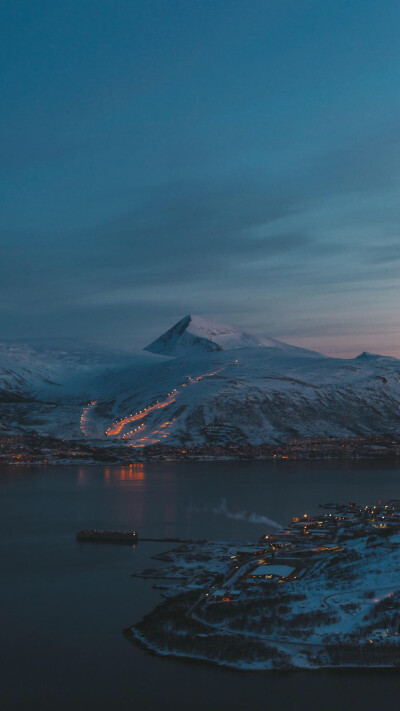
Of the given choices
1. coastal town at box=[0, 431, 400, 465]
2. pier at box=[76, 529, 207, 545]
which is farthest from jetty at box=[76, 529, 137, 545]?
coastal town at box=[0, 431, 400, 465]

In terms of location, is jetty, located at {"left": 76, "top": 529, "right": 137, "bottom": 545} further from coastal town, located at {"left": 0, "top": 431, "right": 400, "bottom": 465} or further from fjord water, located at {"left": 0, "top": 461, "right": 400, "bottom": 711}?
coastal town, located at {"left": 0, "top": 431, "right": 400, "bottom": 465}

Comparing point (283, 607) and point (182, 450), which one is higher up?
point (182, 450)

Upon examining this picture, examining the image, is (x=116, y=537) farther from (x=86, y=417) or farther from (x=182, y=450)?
(x=86, y=417)

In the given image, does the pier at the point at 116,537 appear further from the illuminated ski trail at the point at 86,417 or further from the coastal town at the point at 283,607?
the illuminated ski trail at the point at 86,417

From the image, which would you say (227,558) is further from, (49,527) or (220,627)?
(49,527)

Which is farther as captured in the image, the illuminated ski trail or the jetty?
the illuminated ski trail

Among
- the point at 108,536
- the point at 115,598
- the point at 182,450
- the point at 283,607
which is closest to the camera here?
the point at 283,607

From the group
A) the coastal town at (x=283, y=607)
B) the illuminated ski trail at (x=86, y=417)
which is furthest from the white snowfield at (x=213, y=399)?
the coastal town at (x=283, y=607)

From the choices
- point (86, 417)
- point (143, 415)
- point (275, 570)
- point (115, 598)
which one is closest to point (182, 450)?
point (143, 415)
